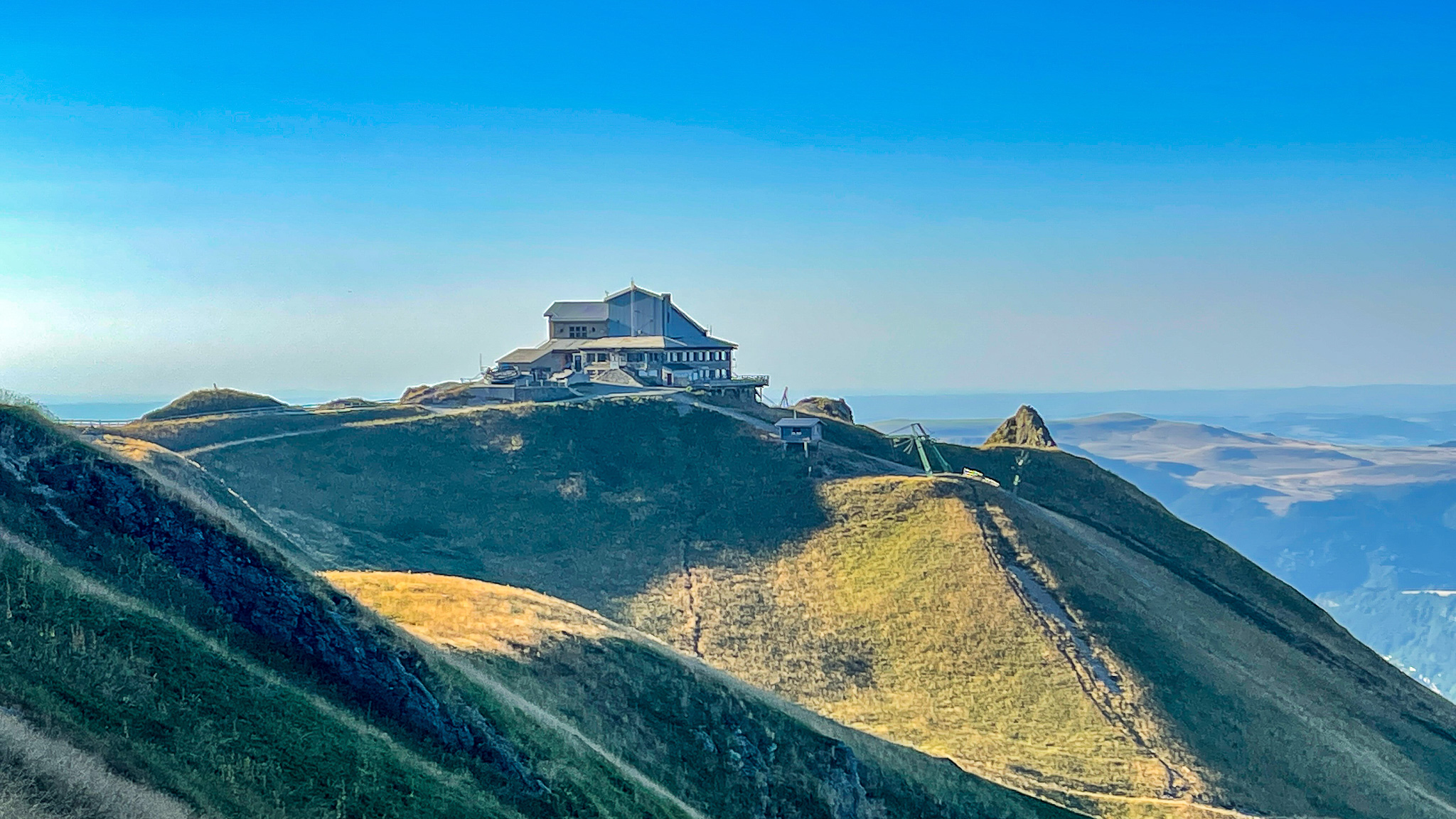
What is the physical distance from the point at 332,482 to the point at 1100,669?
2366 inches

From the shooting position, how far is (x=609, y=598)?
259 ft

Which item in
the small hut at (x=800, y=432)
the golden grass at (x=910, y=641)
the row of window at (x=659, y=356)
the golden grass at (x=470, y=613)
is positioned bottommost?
the golden grass at (x=910, y=641)

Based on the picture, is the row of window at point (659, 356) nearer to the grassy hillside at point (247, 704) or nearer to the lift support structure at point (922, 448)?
the lift support structure at point (922, 448)

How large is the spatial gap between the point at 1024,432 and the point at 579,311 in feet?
189

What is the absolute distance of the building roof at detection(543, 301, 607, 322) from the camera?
13050 centimetres

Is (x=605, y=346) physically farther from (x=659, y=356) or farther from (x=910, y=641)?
(x=910, y=641)

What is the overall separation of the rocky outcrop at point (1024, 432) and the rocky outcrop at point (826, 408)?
18522mm

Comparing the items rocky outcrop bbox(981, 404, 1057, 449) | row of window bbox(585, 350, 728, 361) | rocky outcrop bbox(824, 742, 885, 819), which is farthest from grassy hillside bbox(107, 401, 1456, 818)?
rocky outcrop bbox(981, 404, 1057, 449)

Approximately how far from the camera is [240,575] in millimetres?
27453

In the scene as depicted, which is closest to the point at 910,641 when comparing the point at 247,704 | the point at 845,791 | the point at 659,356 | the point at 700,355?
the point at 845,791

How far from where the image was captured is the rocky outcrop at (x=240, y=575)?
27.0 metres

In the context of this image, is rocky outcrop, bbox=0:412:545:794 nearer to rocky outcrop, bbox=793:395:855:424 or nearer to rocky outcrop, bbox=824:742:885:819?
rocky outcrop, bbox=824:742:885:819

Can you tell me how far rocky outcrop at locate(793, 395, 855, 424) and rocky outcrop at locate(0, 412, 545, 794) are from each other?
95.9 meters

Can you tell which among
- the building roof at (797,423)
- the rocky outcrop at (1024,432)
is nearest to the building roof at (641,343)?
the building roof at (797,423)
